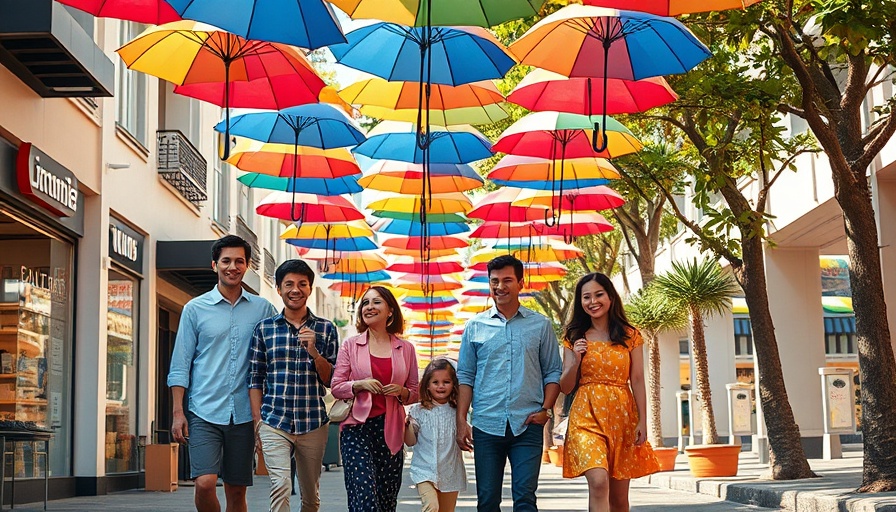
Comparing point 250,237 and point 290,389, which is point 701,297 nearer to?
point 250,237

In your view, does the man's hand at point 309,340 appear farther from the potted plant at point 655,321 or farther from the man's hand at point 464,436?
the potted plant at point 655,321

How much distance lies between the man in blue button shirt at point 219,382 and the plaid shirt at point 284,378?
12 cm

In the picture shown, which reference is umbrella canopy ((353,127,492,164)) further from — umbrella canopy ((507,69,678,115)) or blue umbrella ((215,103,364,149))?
umbrella canopy ((507,69,678,115))

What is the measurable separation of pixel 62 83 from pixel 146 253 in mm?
8160

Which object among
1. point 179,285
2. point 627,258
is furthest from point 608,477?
point 627,258

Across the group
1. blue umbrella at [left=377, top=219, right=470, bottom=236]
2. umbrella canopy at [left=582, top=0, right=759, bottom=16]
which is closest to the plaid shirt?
umbrella canopy at [left=582, top=0, right=759, bottom=16]

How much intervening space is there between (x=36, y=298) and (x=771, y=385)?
1008 cm

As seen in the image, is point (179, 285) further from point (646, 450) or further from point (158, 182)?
point (646, 450)

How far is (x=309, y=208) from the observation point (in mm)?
19156

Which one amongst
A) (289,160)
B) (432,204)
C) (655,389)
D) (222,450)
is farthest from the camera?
(655,389)

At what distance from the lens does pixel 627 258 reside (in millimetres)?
53250

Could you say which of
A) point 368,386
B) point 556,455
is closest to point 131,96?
point 368,386

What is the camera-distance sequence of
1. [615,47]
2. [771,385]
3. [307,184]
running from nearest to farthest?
1. [615,47]
2. [307,184]
3. [771,385]

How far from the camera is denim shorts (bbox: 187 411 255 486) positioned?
26.8 ft
